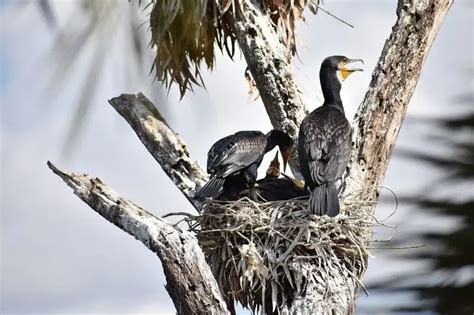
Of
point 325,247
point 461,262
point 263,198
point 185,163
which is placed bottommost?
point 461,262

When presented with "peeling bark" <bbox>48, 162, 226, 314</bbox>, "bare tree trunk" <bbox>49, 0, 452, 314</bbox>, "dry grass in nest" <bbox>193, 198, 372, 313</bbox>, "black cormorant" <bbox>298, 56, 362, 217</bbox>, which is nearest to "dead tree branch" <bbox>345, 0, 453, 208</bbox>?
"bare tree trunk" <bbox>49, 0, 452, 314</bbox>

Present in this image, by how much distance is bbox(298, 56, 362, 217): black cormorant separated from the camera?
14.0 feet

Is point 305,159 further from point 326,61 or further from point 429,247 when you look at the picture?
point 429,247

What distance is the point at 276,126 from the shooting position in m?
5.30

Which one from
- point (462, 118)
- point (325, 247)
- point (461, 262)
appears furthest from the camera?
point (325, 247)

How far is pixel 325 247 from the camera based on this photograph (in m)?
4.28

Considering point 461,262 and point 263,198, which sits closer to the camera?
point 461,262

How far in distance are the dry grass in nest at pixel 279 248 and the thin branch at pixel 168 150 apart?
629 millimetres

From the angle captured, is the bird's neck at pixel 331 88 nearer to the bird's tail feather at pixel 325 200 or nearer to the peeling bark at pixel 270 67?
the peeling bark at pixel 270 67

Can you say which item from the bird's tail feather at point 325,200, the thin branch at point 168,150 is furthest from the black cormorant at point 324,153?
the thin branch at point 168,150

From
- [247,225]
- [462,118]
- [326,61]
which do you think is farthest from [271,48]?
[462,118]

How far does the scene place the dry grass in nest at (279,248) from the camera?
4.22 m

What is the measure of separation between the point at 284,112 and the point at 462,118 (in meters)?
3.30

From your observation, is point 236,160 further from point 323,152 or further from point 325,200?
point 325,200
